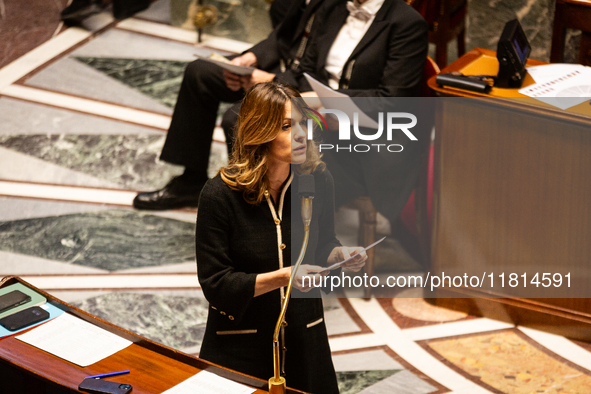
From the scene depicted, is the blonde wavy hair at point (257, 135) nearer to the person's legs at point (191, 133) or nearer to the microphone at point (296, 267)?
the microphone at point (296, 267)

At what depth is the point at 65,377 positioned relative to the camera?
2.00 metres

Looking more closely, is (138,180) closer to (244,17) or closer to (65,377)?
(244,17)

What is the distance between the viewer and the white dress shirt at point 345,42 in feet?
11.7

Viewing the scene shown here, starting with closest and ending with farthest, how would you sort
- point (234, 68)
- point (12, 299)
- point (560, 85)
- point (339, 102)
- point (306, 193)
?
1. point (306, 193)
2. point (12, 299)
3. point (560, 85)
4. point (339, 102)
5. point (234, 68)

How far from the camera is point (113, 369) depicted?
6.68 feet

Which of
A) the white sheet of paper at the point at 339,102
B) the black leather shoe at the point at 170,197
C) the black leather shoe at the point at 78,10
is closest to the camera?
the white sheet of paper at the point at 339,102

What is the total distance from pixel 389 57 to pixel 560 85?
2.51 feet

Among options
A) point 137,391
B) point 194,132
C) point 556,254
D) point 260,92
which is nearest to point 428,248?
point 556,254

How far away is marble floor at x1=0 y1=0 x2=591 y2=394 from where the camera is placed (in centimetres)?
311

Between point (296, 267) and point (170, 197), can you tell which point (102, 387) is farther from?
point (170, 197)

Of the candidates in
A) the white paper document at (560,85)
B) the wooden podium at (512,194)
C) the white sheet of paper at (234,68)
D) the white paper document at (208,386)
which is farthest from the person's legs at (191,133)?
the white paper document at (208,386)

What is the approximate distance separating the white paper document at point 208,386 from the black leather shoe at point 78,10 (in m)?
4.51

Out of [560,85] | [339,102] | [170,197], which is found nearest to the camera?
[560,85]

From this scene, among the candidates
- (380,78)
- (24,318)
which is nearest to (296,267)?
(24,318)
